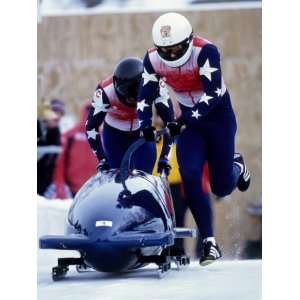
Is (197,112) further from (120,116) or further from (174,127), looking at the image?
(120,116)

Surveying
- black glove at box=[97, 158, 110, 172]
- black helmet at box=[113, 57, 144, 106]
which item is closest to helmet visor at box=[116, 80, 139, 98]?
black helmet at box=[113, 57, 144, 106]

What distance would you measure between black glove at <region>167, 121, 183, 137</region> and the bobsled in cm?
20

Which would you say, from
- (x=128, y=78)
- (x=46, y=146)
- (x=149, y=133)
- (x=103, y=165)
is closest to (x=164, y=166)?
(x=149, y=133)

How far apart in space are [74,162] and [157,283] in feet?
4.01

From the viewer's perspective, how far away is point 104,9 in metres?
7.75

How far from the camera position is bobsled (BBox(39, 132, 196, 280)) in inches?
275

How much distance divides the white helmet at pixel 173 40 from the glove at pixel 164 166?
0.52 metres

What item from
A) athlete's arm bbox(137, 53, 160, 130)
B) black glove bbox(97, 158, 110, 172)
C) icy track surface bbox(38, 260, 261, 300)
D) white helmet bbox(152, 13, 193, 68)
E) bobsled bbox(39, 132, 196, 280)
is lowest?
icy track surface bbox(38, 260, 261, 300)

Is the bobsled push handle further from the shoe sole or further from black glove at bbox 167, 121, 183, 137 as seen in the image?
the shoe sole

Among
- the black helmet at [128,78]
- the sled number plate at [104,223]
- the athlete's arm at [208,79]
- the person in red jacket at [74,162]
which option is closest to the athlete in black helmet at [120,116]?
the black helmet at [128,78]

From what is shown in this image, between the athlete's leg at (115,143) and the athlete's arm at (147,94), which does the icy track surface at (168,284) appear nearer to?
the athlete's leg at (115,143)

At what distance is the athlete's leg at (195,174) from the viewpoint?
23.9 ft

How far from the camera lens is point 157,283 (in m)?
7.09
